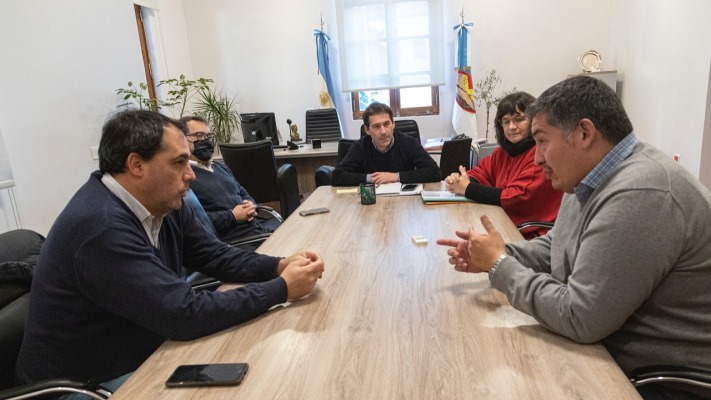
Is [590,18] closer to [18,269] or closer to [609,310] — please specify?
[609,310]

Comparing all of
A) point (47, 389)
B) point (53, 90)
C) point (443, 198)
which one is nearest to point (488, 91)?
point (443, 198)

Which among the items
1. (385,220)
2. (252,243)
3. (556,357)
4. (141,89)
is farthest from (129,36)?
(556,357)

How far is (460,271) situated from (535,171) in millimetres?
1057

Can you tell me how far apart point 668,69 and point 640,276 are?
14.0 feet

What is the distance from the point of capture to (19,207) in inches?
126

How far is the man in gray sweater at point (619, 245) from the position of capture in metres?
0.97

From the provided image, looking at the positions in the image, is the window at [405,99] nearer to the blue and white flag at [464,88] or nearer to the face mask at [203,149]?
the blue and white flag at [464,88]

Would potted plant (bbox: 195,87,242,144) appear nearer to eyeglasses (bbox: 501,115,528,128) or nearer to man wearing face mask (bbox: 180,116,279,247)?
man wearing face mask (bbox: 180,116,279,247)

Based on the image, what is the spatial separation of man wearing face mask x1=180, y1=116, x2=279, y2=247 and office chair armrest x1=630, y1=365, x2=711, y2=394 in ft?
7.45

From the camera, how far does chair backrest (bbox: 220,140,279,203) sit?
12.7ft

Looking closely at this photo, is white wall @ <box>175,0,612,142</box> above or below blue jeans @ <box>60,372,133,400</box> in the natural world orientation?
above

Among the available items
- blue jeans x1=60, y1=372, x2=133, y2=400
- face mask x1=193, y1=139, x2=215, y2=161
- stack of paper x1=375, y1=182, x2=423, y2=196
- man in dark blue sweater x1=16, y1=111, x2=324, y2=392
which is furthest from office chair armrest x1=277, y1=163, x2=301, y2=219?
blue jeans x1=60, y1=372, x2=133, y2=400

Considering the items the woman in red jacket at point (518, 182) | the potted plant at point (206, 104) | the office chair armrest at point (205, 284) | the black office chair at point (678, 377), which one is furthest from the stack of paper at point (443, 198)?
the potted plant at point (206, 104)

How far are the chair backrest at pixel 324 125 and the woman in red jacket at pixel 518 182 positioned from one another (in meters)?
3.61
